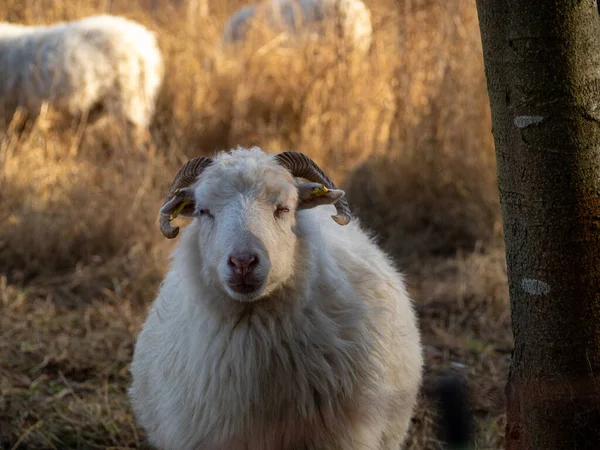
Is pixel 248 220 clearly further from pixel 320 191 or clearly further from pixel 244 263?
pixel 320 191

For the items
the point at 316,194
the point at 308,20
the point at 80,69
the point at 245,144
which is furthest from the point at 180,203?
the point at 308,20

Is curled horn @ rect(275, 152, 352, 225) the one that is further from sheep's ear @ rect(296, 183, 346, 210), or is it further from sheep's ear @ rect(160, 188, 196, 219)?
sheep's ear @ rect(160, 188, 196, 219)

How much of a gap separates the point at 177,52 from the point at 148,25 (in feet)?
2.86

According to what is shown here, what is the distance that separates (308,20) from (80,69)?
2.25 metres

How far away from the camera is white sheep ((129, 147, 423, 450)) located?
8.00 ft

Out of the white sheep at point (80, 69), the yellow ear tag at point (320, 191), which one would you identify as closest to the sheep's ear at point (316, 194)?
the yellow ear tag at point (320, 191)

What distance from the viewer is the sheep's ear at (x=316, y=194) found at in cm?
264

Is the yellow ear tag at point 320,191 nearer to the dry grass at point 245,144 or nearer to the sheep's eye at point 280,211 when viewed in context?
the sheep's eye at point 280,211

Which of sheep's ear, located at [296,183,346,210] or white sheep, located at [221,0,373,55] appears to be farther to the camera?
white sheep, located at [221,0,373,55]

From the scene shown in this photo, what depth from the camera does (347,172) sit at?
6.26 m

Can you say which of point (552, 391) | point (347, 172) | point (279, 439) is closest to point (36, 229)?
point (347, 172)

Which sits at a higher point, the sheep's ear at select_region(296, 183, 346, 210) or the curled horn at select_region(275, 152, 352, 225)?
the curled horn at select_region(275, 152, 352, 225)

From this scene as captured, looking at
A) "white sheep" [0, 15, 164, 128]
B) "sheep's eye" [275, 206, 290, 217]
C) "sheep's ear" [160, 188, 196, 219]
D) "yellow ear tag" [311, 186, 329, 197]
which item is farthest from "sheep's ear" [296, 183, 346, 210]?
"white sheep" [0, 15, 164, 128]

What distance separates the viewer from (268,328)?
2.52 metres
